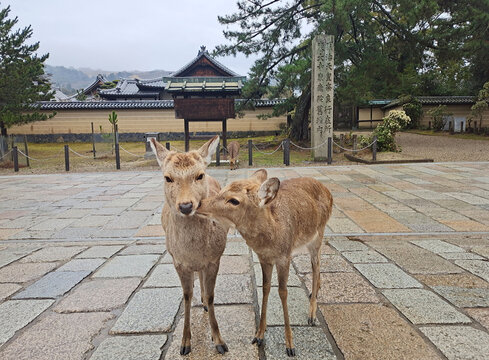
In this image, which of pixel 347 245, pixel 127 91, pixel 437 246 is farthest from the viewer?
pixel 127 91

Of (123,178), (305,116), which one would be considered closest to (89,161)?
(123,178)

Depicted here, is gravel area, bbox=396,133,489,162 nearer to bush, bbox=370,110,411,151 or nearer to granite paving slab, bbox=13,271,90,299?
bush, bbox=370,110,411,151

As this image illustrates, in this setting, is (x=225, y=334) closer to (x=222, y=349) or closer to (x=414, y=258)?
(x=222, y=349)

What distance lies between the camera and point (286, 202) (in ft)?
8.09

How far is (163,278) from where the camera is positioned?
359 cm

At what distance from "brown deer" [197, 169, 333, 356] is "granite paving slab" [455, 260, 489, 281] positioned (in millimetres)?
2033

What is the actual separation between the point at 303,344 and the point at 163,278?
1.78 meters

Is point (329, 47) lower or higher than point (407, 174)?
higher

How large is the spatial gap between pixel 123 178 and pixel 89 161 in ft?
21.9

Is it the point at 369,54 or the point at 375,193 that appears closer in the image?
the point at 375,193

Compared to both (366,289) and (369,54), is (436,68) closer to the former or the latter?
(369,54)

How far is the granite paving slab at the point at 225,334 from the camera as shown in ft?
7.64

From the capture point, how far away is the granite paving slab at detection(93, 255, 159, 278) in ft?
12.2

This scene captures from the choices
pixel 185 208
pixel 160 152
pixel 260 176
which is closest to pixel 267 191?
pixel 260 176
